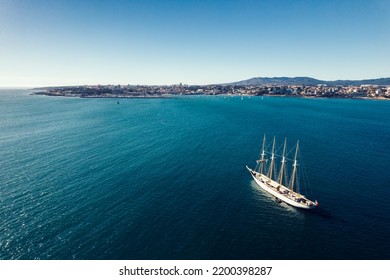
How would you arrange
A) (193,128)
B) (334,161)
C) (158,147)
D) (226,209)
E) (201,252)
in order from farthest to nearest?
(193,128) → (158,147) → (334,161) → (226,209) → (201,252)

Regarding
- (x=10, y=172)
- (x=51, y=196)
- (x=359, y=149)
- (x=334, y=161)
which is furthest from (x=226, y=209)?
(x=359, y=149)

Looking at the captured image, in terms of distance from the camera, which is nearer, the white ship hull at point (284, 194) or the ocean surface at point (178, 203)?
the ocean surface at point (178, 203)

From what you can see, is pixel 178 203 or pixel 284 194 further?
pixel 284 194

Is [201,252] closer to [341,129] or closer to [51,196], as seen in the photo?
[51,196]

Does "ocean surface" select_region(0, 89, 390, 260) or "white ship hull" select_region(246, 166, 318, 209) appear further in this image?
"white ship hull" select_region(246, 166, 318, 209)
